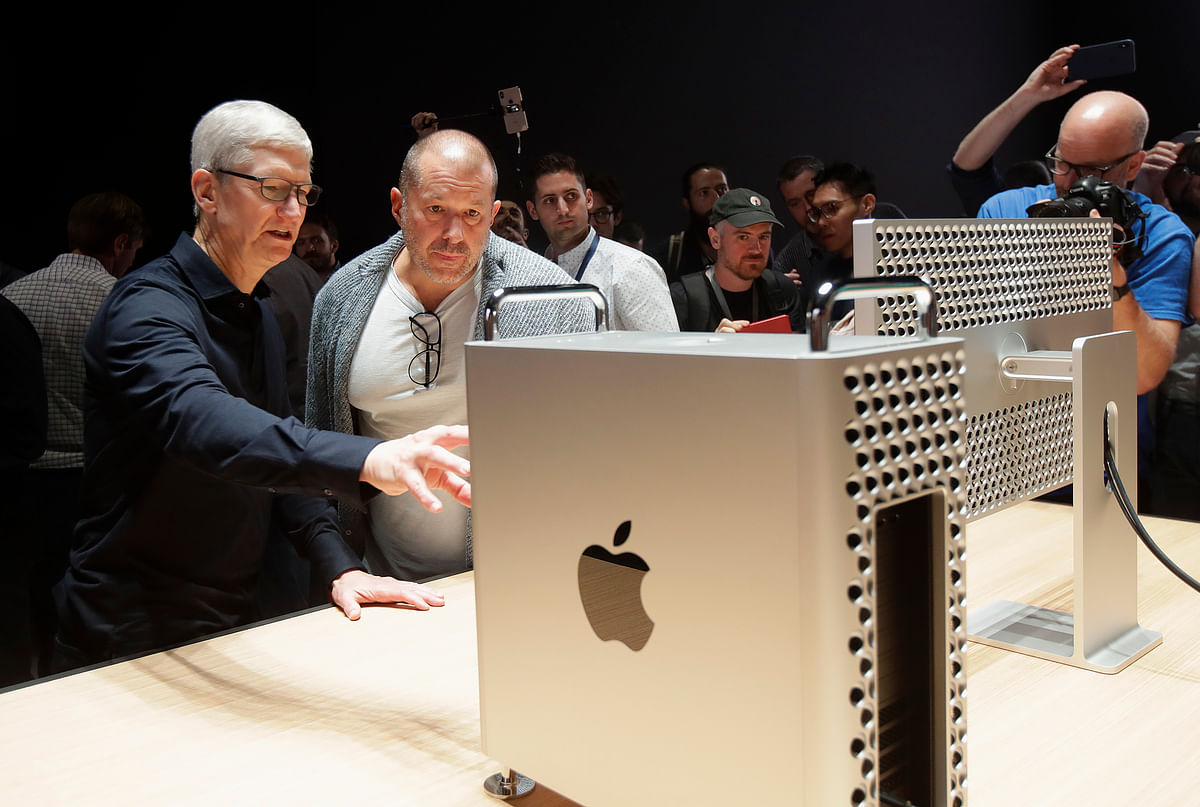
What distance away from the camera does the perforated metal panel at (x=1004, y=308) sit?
1044mm

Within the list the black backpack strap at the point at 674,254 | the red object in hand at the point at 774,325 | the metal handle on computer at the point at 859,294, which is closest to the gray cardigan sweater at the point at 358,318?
the red object in hand at the point at 774,325

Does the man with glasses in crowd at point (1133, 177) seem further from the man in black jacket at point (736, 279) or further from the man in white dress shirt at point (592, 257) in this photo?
the man in white dress shirt at point (592, 257)

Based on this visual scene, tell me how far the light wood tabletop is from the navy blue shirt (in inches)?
10.9

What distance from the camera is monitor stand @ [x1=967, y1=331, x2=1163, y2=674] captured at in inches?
45.9

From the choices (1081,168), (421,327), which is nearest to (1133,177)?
(1081,168)

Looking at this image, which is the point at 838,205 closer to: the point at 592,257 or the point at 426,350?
the point at 592,257

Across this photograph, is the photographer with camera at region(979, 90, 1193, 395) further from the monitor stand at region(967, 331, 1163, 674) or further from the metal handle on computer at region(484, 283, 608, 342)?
the metal handle on computer at region(484, 283, 608, 342)

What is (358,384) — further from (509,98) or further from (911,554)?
(509,98)

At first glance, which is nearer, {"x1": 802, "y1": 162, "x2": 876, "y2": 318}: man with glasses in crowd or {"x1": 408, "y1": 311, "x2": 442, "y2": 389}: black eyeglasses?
{"x1": 408, "y1": 311, "x2": 442, "y2": 389}: black eyeglasses

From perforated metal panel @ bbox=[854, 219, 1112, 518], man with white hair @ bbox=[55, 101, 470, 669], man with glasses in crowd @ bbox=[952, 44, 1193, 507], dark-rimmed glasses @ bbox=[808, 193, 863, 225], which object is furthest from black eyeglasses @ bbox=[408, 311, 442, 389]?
dark-rimmed glasses @ bbox=[808, 193, 863, 225]

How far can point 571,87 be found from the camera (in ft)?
13.6

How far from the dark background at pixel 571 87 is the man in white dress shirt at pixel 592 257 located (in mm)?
507

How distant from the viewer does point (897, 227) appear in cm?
102

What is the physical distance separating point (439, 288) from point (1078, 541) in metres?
1.28
